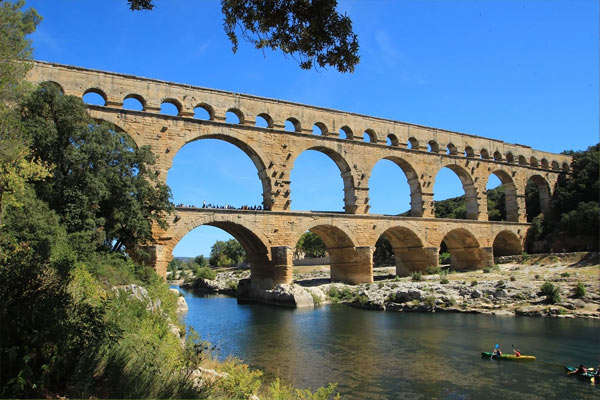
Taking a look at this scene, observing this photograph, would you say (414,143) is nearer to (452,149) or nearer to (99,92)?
(452,149)

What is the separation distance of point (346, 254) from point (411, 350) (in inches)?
564

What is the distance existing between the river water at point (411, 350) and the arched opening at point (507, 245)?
18.1 m

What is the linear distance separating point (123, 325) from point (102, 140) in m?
9.91

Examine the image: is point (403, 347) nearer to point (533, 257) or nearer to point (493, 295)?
point (493, 295)

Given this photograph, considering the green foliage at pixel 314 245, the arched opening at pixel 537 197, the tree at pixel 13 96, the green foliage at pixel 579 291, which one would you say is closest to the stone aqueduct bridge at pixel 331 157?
the arched opening at pixel 537 197

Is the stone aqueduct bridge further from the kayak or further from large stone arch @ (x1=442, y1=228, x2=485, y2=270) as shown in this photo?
the kayak

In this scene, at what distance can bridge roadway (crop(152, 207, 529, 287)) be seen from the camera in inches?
848

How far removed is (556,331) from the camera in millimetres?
14539

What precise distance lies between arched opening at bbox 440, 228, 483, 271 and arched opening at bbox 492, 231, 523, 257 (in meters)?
4.26

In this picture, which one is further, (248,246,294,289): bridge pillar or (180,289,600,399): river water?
(248,246,294,289): bridge pillar

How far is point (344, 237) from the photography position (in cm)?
2608

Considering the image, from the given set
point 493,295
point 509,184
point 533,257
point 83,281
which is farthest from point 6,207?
point 509,184

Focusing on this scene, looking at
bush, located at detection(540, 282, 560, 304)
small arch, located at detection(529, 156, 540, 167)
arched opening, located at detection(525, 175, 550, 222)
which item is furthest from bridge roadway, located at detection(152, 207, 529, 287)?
bush, located at detection(540, 282, 560, 304)

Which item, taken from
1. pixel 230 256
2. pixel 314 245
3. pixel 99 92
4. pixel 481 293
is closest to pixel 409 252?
pixel 481 293
